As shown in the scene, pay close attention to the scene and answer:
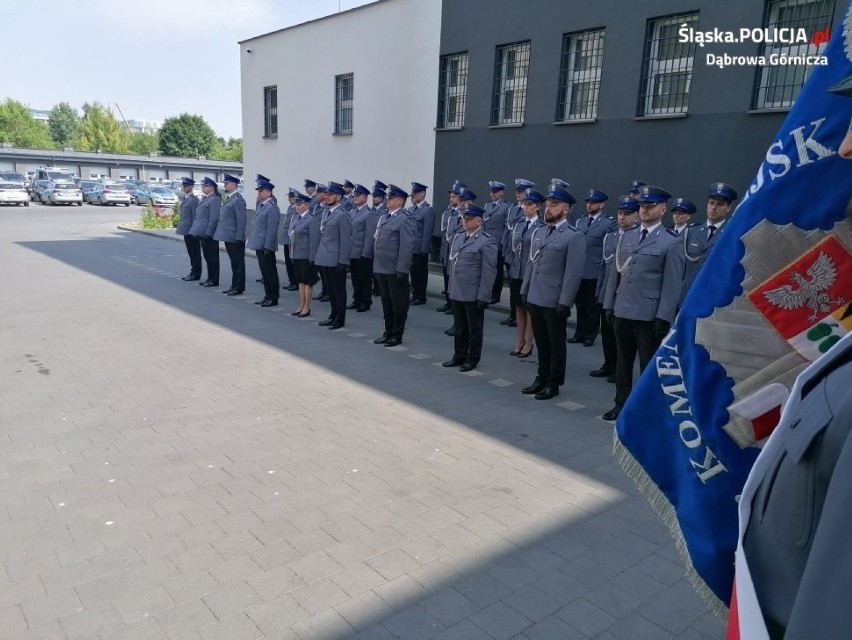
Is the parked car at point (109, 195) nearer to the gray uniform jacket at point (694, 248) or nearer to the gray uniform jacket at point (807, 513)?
the gray uniform jacket at point (694, 248)

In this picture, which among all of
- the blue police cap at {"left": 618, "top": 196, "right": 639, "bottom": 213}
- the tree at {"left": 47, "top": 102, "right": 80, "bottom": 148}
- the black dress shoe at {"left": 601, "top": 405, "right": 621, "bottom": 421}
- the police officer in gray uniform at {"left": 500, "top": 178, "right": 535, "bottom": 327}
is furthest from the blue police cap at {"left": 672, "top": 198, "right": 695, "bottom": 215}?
the tree at {"left": 47, "top": 102, "right": 80, "bottom": 148}

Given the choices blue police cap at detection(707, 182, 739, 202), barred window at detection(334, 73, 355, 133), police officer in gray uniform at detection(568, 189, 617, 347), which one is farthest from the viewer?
barred window at detection(334, 73, 355, 133)

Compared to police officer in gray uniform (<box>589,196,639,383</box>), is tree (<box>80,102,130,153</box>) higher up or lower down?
higher up

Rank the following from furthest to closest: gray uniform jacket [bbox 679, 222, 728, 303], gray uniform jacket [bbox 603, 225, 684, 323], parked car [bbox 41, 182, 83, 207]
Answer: parked car [bbox 41, 182, 83, 207]
gray uniform jacket [bbox 679, 222, 728, 303]
gray uniform jacket [bbox 603, 225, 684, 323]

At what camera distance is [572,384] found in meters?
6.91

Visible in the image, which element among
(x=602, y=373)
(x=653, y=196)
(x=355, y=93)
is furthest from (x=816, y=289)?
(x=355, y=93)

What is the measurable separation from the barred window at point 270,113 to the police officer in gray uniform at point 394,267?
12.8m

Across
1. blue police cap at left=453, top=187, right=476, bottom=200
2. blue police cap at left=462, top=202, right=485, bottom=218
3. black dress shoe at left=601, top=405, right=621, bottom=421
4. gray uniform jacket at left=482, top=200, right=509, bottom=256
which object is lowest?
black dress shoe at left=601, top=405, right=621, bottom=421

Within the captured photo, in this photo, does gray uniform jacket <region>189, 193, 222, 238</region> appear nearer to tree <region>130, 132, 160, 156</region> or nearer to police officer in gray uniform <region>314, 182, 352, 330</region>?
police officer in gray uniform <region>314, 182, 352, 330</region>

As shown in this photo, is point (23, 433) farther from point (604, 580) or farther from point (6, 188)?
point (6, 188)

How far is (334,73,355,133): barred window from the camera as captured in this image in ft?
55.4

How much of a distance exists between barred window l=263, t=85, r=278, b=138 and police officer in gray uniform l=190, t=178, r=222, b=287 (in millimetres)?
7807

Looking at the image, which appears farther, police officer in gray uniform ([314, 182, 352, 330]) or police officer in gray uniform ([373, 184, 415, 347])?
police officer in gray uniform ([314, 182, 352, 330])

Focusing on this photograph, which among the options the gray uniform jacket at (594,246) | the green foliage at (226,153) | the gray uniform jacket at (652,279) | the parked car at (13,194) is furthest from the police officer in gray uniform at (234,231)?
the green foliage at (226,153)
